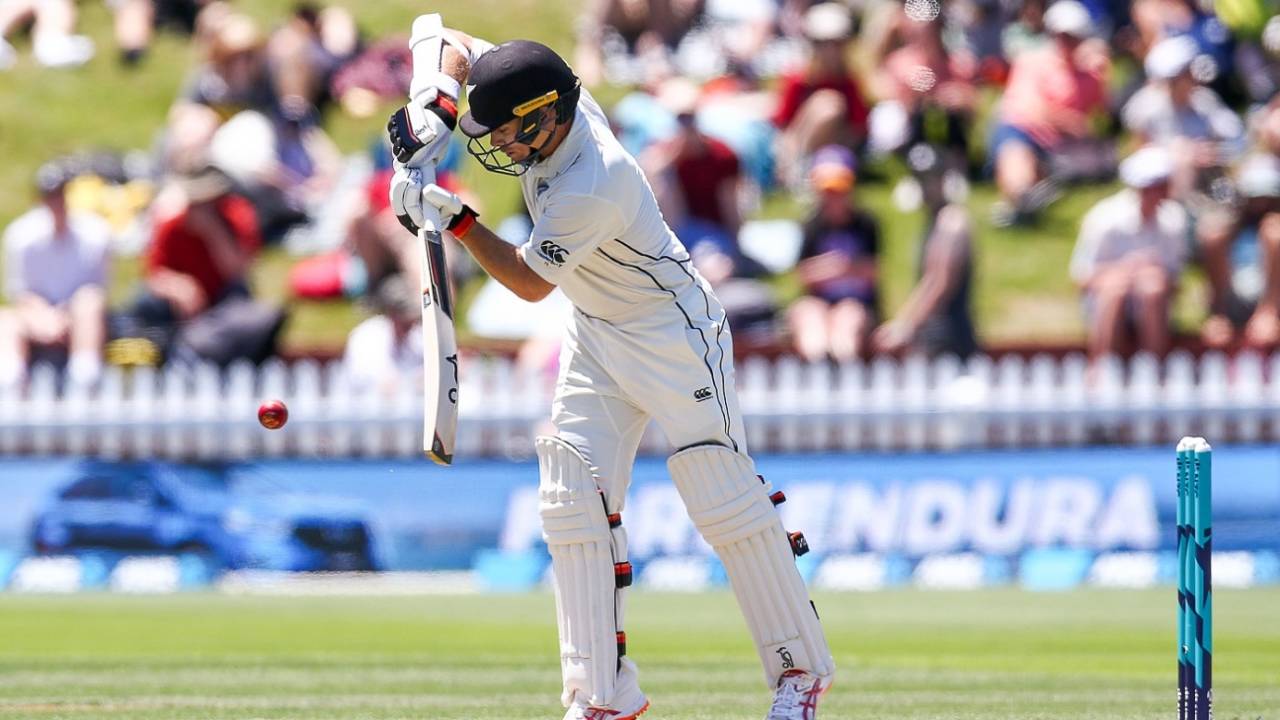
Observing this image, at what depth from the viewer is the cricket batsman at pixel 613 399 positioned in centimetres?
596

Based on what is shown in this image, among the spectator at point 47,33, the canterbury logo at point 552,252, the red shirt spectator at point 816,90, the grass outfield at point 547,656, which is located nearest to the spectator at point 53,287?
the grass outfield at point 547,656

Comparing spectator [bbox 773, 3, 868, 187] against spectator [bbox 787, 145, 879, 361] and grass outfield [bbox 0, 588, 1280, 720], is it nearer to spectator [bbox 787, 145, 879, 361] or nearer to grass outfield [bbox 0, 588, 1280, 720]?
spectator [bbox 787, 145, 879, 361]

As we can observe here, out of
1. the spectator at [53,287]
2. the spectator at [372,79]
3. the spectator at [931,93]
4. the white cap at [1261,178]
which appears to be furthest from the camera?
the spectator at [372,79]

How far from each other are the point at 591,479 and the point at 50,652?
441 centimetres

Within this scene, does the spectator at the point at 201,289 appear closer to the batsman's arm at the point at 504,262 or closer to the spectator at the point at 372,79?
the spectator at the point at 372,79

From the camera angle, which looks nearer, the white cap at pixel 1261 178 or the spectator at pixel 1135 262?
the spectator at pixel 1135 262

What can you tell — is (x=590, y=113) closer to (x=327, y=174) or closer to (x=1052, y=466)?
(x=1052, y=466)

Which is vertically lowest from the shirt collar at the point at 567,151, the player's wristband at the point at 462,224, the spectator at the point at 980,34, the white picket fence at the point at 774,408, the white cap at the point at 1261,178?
the player's wristband at the point at 462,224

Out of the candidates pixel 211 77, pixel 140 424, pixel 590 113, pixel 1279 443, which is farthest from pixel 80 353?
pixel 590 113

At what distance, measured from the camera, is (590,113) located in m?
6.26

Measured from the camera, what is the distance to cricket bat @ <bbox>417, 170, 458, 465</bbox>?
5867 mm

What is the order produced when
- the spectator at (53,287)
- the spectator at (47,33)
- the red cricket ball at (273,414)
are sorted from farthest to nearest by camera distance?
1. the spectator at (47,33)
2. the spectator at (53,287)
3. the red cricket ball at (273,414)

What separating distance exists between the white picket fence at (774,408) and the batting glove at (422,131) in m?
8.62

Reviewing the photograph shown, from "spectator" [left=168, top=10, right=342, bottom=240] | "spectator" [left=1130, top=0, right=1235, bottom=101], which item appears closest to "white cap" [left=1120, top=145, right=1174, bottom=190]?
"spectator" [left=1130, top=0, right=1235, bottom=101]
